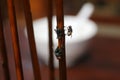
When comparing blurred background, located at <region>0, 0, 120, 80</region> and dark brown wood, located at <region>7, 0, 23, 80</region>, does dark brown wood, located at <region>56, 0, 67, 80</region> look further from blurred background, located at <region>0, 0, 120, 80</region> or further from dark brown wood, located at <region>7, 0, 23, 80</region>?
blurred background, located at <region>0, 0, 120, 80</region>

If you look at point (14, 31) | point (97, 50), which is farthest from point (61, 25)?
point (97, 50)

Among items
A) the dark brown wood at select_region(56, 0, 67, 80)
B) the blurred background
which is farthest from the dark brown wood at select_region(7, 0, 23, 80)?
the blurred background

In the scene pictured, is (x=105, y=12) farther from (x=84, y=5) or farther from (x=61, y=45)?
(x=61, y=45)

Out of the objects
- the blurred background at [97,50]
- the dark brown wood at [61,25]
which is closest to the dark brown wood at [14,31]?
the dark brown wood at [61,25]

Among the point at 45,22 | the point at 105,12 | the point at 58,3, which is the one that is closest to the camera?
the point at 58,3

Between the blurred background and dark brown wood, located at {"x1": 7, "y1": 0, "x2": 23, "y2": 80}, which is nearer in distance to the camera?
dark brown wood, located at {"x1": 7, "y1": 0, "x2": 23, "y2": 80}

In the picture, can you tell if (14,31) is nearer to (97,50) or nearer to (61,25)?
(61,25)

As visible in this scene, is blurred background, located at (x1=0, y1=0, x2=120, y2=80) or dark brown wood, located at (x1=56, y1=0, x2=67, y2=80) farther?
blurred background, located at (x1=0, y1=0, x2=120, y2=80)

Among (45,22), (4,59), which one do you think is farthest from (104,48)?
(4,59)
